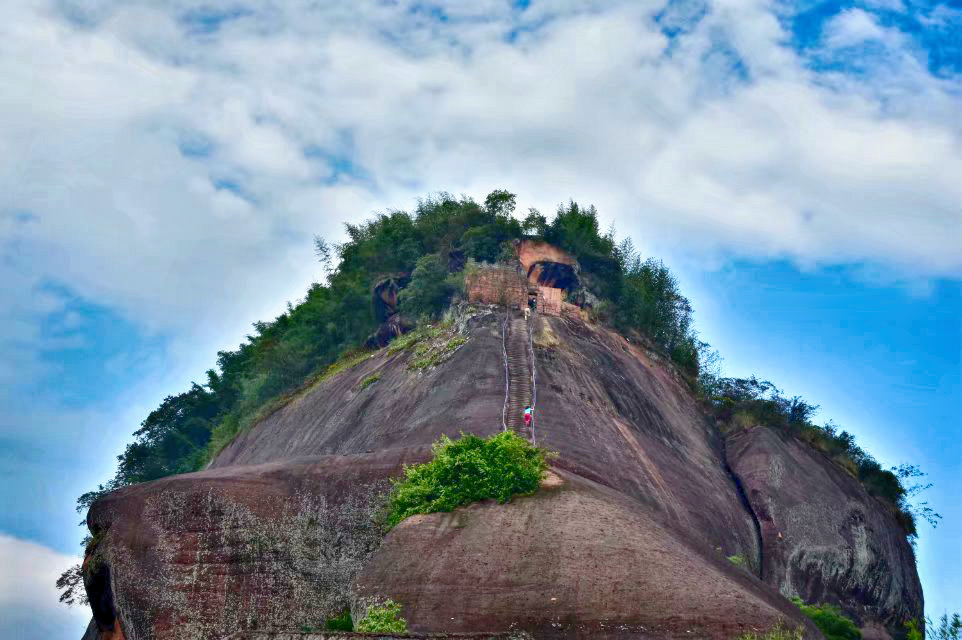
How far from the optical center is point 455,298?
4591cm

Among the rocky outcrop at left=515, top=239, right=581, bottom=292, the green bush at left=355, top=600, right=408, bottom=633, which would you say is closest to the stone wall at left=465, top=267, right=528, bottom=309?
the rocky outcrop at left=515, top=239, right=581, bottom=292

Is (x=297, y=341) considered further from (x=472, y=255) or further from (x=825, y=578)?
(x=825, y=578)

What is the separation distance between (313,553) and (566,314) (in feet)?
70.9

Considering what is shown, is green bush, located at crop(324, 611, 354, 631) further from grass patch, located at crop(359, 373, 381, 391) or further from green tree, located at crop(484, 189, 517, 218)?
green tree, located at crop(484, 189, 517, 218)

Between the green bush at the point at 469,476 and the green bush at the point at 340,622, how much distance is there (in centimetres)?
255

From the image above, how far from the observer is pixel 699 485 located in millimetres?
36531

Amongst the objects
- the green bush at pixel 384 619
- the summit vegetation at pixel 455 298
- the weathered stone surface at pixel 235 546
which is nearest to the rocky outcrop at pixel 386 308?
the summit vegetation at pixel 455 298

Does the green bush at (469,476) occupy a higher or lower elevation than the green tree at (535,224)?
lower

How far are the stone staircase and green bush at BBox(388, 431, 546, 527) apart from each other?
4553 mm

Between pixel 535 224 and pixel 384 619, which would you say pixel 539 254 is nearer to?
pixel 535 224

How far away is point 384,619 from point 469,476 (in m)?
4.86

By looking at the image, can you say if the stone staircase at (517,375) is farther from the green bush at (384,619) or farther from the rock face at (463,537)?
the green bush at (384,619)

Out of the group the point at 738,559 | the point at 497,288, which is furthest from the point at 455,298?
the point at 738,559

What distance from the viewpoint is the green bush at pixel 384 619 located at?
69.3 feet
